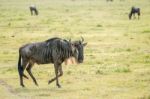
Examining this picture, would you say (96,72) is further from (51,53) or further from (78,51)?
(78,51)

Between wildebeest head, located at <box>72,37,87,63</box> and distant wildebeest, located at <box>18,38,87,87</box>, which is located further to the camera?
distant wildebeest, located at <box>18,38,87,87</box>

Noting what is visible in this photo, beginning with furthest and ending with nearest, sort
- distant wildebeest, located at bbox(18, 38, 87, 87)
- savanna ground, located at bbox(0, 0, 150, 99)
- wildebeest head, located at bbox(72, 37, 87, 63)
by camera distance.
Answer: distant wildebeest, located at bbox(18, 38, 87, 87) → wildebeest head, located at bbox(72, 37, 87, 63) → savanna ground, located at bbox(0, 0, 150, 99)

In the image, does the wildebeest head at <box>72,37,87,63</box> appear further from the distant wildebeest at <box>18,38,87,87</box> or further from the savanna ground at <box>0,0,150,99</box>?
the savanna ground at <box>0,0,150,99</box>

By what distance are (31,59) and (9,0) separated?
69.6m

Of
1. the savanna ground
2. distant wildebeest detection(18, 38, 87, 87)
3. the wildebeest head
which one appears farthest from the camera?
distant wildebeest detection(18, 38, 87, 87)

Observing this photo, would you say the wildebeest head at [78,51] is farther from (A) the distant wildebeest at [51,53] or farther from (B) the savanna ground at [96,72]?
(B) the savanna ground at [96,72]

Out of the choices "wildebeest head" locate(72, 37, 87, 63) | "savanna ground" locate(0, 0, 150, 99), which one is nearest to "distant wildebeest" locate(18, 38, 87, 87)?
"wildebeest head" locate(72, 37, 87, 63)

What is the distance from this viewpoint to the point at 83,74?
14.9 metres

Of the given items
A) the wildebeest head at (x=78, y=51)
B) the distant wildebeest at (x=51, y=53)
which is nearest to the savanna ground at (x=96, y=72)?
the distant wildebeest at (x=51, y=53)

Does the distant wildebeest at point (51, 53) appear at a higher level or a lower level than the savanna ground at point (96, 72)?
higher

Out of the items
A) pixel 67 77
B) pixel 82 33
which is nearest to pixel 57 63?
pixel 67 77

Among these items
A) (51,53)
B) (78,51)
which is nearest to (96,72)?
(51,53)

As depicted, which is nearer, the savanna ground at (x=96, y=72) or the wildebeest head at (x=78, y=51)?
the savanna ground at (x=96, y=72)

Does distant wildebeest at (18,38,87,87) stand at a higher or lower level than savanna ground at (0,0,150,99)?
higher
